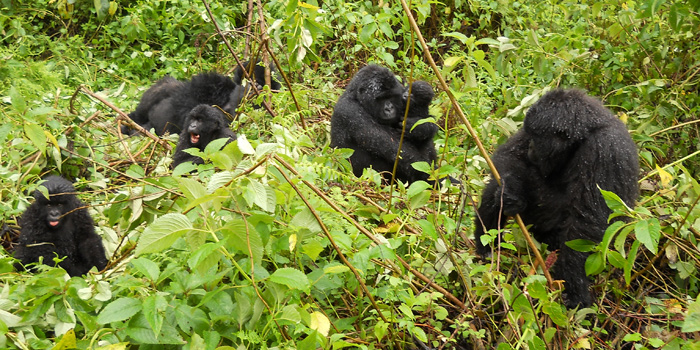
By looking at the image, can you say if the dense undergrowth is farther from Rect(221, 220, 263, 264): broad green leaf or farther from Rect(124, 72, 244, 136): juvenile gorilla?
Rect(124, 72, 244, 136): juvenile gorilla

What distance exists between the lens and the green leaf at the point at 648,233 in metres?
2.35

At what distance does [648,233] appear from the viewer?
238cm

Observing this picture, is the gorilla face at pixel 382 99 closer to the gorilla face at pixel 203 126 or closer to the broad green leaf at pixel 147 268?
the gorilla face at pixel 203 126

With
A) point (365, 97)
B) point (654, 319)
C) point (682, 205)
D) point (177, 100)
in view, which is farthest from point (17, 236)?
point (682, 205)

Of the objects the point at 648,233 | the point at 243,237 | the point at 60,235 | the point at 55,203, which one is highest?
the point at 648,233

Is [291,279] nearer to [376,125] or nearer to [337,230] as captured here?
[337,230]

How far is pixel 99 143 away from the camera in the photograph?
5215 mm

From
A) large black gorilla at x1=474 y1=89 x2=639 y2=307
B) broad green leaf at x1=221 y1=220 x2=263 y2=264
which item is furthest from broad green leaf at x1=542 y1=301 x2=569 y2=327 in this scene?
broad green leaf at x1=221 y1=220 x2=263 y2=264

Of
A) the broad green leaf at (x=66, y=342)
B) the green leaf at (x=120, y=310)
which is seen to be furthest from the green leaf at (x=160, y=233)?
the broad green leaf at (x=66, y=342)

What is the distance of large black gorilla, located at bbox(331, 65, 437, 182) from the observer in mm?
5109

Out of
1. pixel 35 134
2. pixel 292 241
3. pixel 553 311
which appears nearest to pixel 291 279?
pixel 292 241

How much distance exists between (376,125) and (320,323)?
2965 mm

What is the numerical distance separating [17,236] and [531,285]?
318cm

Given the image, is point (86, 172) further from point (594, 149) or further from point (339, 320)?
point (594, 149)
